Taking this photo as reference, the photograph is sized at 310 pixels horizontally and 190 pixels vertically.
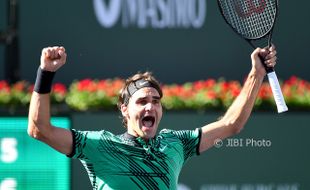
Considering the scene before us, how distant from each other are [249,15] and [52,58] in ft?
4.73

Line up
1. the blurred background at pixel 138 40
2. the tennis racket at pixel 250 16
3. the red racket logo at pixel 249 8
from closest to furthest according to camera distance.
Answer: the tennis racket at pixel 250 16 < the red racket logo at pixel 249 8 < the blurred background at pixel 138 40

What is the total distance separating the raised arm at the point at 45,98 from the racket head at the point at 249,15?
1230mm

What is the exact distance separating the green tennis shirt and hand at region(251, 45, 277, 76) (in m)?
0.62

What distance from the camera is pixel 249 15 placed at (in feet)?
18.1

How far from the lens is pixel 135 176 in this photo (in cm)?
471

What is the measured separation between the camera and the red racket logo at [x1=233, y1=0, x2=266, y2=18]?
5.51 metres

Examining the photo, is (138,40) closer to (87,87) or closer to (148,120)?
(87,87)

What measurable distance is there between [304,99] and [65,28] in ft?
11.1

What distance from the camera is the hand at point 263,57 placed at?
4965 mm

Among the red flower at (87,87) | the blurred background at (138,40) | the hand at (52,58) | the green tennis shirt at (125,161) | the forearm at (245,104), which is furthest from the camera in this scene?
the blurred background at (138,40)

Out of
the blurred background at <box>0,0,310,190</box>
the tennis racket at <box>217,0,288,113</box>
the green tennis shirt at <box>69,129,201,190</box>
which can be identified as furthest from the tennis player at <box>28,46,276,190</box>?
the blurred background at <box>0,0,310,190</box>

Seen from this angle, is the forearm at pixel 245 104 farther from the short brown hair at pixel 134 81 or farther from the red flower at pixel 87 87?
the red flower at pixel 87 87

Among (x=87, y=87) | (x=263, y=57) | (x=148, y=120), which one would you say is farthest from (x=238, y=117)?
(x=87, y=87)

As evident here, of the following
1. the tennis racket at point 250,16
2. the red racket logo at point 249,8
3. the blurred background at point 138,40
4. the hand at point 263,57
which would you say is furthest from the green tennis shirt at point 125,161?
the blurred background at point 138,40
